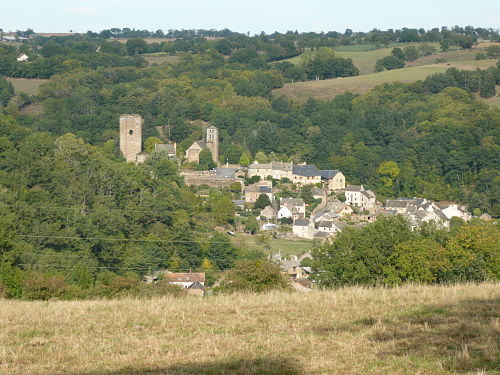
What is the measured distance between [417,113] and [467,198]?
18293mm

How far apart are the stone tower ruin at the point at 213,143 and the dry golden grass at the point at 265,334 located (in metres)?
53.1

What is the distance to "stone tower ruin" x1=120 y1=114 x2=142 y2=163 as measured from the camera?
6500 centimetres

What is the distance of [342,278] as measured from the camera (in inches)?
774

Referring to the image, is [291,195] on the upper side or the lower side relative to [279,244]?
lower

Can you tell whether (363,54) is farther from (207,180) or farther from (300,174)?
(207,180)

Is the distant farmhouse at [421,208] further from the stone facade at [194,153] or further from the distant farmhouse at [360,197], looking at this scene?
the stone facade at [194,153]

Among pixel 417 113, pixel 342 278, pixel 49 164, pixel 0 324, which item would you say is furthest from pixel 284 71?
pixel 0 324

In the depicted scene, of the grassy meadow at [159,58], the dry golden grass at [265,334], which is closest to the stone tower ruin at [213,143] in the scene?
the grassy meadow at [159,58]

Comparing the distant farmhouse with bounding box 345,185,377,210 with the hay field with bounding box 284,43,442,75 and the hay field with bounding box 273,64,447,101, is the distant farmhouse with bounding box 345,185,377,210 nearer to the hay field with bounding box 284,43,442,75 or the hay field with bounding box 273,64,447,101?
the hay field with bounding box 273,64,447,101

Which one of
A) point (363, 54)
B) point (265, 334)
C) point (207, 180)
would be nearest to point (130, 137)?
point (207, 180)

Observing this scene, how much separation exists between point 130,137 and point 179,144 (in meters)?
6.42

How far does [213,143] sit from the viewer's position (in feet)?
220

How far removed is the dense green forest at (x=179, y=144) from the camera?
3469cm

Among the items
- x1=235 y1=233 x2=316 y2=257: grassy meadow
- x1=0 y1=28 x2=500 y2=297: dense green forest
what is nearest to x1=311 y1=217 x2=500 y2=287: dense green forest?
x1=0 y1=28 x2=500 y2=297: dense green forest
